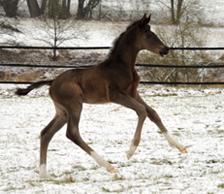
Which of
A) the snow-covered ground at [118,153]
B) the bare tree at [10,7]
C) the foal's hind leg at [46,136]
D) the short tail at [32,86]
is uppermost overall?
the bare tree at [10,7]

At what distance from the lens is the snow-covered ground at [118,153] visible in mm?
3781

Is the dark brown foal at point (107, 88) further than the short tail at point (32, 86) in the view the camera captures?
No

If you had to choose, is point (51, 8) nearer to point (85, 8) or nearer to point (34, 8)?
point (85, 8)

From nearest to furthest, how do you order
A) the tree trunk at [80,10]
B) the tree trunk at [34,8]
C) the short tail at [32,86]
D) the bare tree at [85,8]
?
the short tail at [32,86], the tree trunk at [80,10], the bare tree at [85,8], the tree trunk at [34,8]

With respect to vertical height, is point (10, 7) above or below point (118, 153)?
above

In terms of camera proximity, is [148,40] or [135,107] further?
[148,40]

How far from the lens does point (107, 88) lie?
13.9 feet

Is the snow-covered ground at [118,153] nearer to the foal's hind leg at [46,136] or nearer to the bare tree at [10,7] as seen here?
the foal's hind leg at [46,136]

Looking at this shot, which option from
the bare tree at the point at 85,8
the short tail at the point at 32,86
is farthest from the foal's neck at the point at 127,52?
the bare tree at the point at 85,8

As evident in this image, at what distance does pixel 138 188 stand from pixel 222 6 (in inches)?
952

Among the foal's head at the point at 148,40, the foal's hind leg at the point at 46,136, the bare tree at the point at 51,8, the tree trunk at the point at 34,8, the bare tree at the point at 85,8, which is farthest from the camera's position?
the tree trunk at the point at 34,8

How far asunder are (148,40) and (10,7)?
19053 mm

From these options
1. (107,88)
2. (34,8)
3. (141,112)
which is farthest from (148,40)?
(34,8)

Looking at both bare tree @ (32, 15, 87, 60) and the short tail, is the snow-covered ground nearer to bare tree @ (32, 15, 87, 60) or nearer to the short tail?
the short tail
